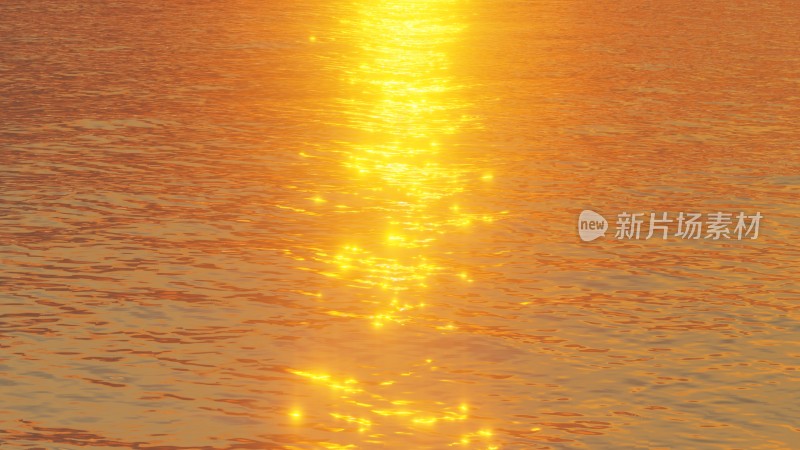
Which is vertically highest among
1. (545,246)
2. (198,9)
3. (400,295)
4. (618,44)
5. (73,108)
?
(198,9)

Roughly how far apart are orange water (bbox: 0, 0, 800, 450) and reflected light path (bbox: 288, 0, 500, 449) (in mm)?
14

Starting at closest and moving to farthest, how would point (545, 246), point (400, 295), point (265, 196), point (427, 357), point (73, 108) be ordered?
1. point (427, 357)
2. point (400, 295)
3. point (545, 246)
4. point (265, 196)
5. point (73, 108)

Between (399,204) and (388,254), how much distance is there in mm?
607

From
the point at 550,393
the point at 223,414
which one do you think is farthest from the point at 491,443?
the point at 223,414

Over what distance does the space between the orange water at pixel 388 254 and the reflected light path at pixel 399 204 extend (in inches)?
0.6

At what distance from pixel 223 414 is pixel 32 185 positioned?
2.16m

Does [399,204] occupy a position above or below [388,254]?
above

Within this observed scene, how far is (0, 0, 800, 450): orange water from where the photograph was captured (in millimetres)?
2982

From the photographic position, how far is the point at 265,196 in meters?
4.75

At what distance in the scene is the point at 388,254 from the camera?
4172 mm

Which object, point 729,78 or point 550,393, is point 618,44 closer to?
point 729,78

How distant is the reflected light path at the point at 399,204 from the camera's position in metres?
2.98

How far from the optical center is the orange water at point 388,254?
2.98m

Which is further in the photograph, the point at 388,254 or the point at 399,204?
the point at 399,204
